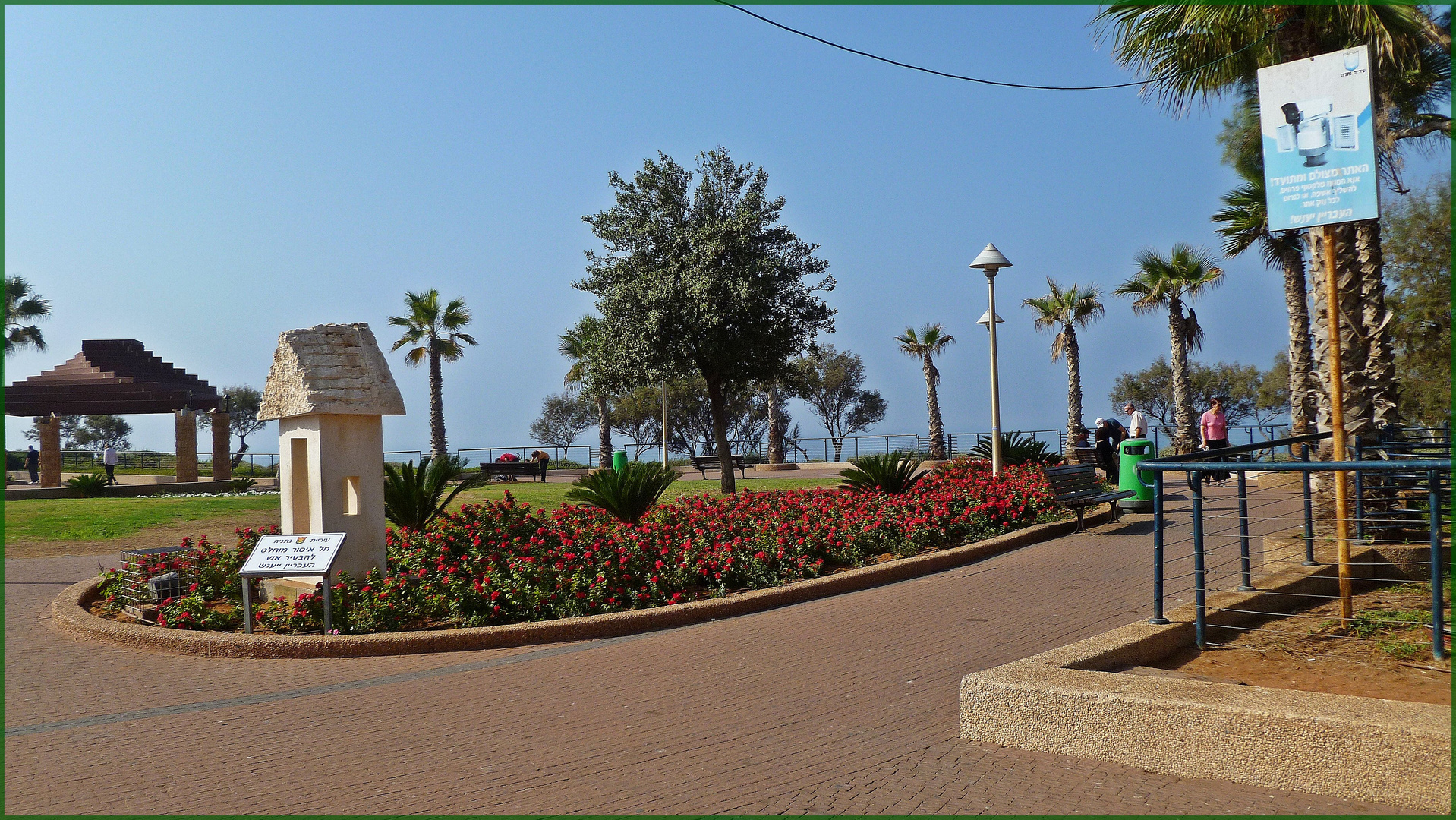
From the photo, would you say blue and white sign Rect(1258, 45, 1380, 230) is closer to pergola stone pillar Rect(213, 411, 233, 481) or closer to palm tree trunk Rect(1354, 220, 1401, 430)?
palm tree trunk Rect(1354, 220, 1401, 430)

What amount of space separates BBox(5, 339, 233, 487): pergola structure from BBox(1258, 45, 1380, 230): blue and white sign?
32230mm

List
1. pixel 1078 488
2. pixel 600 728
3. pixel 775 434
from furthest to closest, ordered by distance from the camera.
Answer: pixel 775 434
pixel 1078 488
pixel 600 728

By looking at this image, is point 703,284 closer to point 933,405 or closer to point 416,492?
point 416,492

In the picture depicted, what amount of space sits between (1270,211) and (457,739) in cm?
584

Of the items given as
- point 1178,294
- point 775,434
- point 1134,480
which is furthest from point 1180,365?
point 1134,480

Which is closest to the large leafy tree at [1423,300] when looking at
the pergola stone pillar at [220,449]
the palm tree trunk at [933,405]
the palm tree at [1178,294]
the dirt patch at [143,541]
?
the palm tree at [1178,294]

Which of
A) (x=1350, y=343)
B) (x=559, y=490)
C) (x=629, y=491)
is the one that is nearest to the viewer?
(x=1350, y=343)

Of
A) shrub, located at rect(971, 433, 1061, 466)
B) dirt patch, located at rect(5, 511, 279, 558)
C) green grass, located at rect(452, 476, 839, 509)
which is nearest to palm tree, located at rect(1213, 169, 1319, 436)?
shrub, located at rect(971, 433, 1061, 466)

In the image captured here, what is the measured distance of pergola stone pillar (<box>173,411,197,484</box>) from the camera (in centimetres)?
3095

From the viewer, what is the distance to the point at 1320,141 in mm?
5938

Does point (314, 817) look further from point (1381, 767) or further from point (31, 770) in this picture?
point (1381, 767)

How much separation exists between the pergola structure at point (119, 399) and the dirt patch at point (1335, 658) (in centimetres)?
3203

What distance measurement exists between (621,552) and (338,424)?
2885mm

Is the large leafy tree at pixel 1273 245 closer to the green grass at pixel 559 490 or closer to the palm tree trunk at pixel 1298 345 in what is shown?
the palm tree trunk at pixel 1298 345
